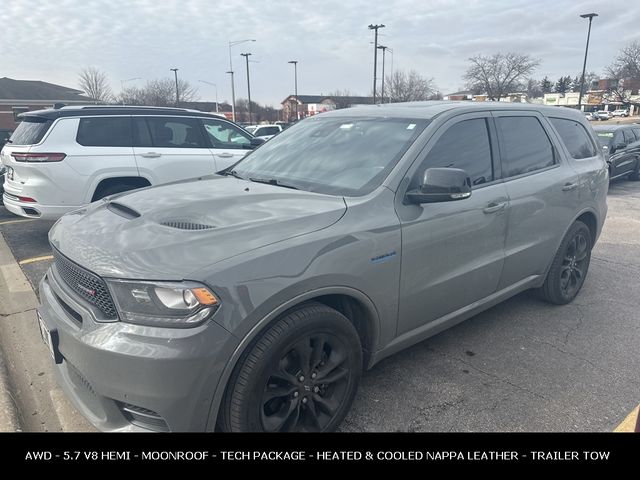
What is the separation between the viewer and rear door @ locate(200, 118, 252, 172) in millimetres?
7062

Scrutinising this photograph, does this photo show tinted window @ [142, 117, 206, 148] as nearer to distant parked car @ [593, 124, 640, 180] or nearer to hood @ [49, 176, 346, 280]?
hood @ [49, 176, 346, 280]

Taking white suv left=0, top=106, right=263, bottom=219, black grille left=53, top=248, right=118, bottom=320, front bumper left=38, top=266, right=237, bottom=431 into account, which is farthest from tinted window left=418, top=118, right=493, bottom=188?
white suv left=0, top=106, right=263, bottom=219

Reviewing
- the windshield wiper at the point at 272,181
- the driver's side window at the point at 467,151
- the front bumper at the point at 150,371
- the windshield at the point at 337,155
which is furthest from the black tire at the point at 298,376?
the driver's side window at the point at 467,151

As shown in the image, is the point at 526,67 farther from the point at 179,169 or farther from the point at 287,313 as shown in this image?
the point at 287,313

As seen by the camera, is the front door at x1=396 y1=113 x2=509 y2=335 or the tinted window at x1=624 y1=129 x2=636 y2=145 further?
the tinted window at x1=624 y1=129 x2=636 y2=145

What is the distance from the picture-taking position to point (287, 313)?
220cm

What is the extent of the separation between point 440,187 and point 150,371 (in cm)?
176

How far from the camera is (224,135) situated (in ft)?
24.1

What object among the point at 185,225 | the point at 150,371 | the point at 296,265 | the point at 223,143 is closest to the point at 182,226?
the point at 185,225

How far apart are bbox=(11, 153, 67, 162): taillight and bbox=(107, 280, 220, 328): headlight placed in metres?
4.66

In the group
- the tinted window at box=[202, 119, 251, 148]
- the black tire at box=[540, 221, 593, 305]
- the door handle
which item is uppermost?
the tinted window at box=[202, 119, 251, 148]

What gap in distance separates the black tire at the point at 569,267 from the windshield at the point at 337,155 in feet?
6.82

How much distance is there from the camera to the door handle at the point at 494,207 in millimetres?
3211
